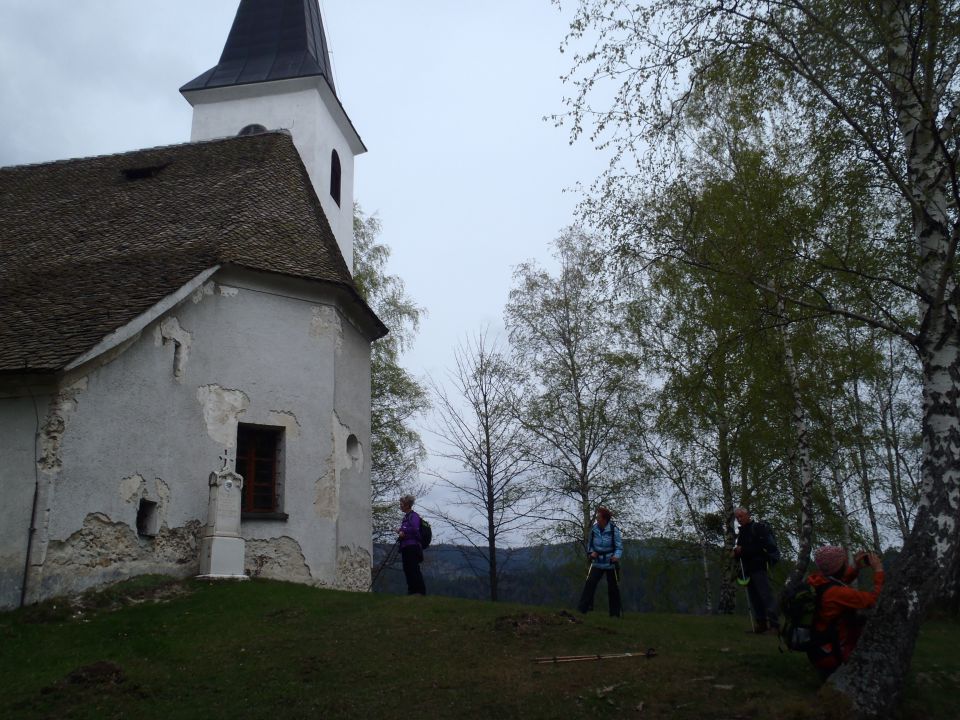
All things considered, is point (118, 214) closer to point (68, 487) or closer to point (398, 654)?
point (68, 487)

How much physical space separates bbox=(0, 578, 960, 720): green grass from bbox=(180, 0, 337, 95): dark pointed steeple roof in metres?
15.3

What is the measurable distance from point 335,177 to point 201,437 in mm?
10450

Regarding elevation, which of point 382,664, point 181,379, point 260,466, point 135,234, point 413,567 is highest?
point 135,234

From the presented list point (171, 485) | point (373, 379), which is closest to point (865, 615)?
point (171, 485)

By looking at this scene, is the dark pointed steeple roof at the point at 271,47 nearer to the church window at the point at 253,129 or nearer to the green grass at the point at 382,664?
the church window at the point at 253,129

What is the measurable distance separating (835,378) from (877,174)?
23.9 feet

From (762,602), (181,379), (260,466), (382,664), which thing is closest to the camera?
(382,664)

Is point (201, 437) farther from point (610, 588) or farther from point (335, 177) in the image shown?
point (335, 177)

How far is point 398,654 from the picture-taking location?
8.72 m

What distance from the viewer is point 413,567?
41.4 ft

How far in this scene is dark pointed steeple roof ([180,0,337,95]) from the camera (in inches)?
882

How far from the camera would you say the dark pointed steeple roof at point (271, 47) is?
2241 centimetres

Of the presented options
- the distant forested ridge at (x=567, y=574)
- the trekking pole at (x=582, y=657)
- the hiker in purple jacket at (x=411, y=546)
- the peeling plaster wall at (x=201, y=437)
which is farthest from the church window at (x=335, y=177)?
the trekking pole at (x=582, y=657)

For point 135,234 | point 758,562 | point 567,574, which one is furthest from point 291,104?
point 758,562
